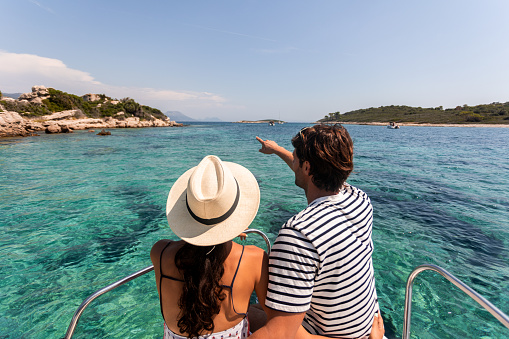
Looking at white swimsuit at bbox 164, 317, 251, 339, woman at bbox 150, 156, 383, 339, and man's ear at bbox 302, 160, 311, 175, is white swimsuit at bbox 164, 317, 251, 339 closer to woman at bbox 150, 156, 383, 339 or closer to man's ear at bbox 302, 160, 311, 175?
woman at bbox 150, 156, 383, 339

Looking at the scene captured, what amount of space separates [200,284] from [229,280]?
18 centimetres

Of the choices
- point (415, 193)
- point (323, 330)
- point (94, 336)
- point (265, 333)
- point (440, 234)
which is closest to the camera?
point (265, 333)

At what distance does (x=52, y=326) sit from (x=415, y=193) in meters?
11.2

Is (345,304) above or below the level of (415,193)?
above

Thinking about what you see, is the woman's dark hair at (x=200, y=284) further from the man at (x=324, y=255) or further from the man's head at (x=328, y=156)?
the man's head at (x=328, y=156)

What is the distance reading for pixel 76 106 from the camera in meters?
54.1

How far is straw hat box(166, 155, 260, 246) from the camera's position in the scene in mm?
1375

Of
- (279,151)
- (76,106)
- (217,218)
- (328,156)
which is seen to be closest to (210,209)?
(217,218)

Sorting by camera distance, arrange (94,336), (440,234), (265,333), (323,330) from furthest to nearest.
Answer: (440,234) → (94,336) → (323,330) → (265,333)

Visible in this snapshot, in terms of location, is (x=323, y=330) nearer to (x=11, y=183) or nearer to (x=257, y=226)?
(x=257, y=226)

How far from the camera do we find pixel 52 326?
3.49 metres

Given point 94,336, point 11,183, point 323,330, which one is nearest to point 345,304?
point 323,330

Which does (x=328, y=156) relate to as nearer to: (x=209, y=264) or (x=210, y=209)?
(x=210, y=209)

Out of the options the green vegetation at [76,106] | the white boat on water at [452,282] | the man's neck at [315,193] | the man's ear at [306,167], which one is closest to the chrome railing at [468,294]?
the white boat on water at [452,282]
